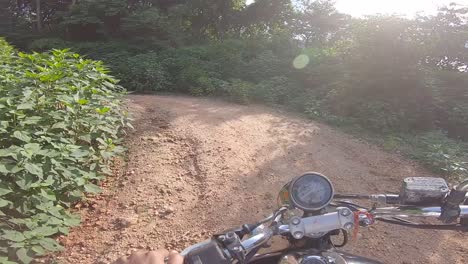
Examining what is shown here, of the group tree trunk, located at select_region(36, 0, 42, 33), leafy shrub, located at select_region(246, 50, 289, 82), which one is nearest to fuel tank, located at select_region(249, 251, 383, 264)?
leafy shrub, located at select_region(246, 50, 289, 82)

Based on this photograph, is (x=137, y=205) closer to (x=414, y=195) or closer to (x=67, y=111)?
(x=67, y=111)

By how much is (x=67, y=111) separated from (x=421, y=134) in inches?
223

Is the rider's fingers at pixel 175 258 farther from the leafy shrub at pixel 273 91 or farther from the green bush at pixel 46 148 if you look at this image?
the leafy shrub at pixel 273 91

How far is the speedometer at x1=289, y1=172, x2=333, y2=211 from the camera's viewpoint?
1.43 metres

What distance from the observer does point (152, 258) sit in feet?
3.76

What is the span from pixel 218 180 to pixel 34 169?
2.08 m

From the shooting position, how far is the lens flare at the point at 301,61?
9.94 metres

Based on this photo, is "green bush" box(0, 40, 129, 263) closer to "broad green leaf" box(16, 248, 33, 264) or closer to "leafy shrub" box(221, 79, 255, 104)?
"broad green leaf" box(16, 248, 33, 264)

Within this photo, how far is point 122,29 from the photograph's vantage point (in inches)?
545

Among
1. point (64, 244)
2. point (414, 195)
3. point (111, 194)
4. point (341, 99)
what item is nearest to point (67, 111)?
point (111, 194)

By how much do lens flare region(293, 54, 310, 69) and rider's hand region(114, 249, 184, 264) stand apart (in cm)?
902

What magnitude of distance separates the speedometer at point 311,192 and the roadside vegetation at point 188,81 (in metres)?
2.07

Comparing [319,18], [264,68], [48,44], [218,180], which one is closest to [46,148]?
[218,180]

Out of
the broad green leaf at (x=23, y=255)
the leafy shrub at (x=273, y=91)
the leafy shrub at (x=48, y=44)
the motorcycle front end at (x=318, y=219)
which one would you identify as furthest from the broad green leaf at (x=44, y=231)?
the leafy shrub at (x=48, y=44)
